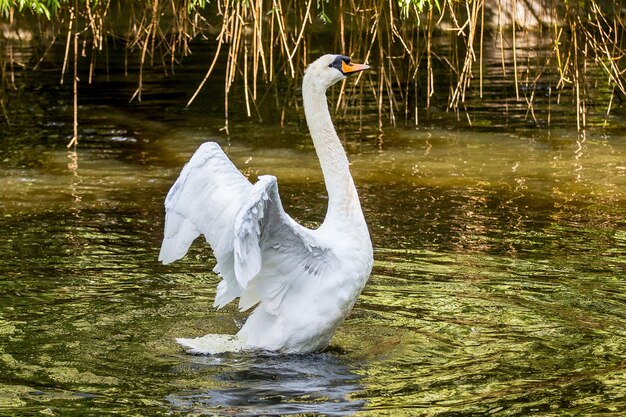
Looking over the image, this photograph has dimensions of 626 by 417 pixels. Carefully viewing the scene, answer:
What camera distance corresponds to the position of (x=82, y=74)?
2014 cm

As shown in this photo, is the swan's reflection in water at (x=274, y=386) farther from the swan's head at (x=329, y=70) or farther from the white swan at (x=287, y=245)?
the swan's head at (x=329, y=70)

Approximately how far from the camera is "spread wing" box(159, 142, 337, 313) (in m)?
5.87

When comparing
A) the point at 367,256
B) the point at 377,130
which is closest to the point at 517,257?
→ the point at 367,256

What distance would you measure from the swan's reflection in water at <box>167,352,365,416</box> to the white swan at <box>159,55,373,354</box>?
0.45ft

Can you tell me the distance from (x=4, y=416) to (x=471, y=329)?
2707 millimetres

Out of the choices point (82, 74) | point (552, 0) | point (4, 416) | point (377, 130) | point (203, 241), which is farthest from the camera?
point (82, 74)

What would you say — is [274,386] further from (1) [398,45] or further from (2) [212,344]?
(1) [398,45]

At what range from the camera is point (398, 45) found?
56.3 ft

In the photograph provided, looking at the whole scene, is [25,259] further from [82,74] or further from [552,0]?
[82,74]

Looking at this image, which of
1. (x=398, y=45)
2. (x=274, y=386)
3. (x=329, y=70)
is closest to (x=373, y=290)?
(x=329, y=70)

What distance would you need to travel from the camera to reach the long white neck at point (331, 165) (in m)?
6.67

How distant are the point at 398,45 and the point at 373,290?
975cm

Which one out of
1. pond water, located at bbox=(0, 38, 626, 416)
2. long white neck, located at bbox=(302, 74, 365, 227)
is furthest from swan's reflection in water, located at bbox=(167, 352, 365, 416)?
long white neck, located at bbox=(302, 74, 365, 227)

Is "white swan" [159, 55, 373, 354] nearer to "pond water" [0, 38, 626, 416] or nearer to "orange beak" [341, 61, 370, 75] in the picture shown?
"orange beak" [341, 61, 370, 75]
